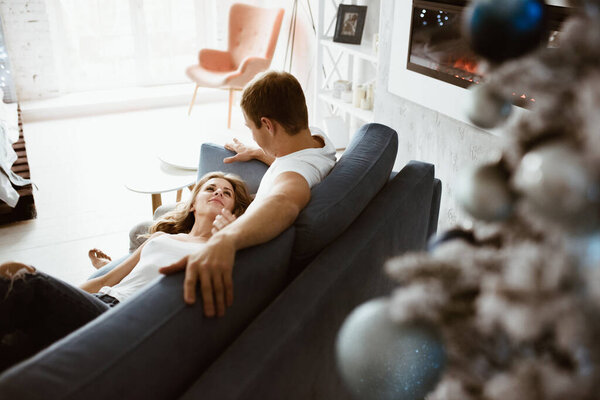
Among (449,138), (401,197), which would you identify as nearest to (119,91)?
(449,138)

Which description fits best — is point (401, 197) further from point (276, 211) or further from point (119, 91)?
point (119, 91)

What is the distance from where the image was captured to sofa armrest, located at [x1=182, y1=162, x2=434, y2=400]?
1.03 metres

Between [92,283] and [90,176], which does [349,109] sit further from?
[92,283]

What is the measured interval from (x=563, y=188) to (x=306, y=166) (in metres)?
1.27

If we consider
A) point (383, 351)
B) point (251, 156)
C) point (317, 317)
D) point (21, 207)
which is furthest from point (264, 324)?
point (21, 207)

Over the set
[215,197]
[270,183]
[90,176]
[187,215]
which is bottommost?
[90,176]

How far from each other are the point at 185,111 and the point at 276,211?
4.43m

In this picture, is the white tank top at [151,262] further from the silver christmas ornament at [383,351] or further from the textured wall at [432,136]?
the textured wall at [432,136]

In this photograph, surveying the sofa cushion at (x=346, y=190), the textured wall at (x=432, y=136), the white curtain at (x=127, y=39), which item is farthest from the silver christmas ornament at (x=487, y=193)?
the white curtain at (x=127, y=39)

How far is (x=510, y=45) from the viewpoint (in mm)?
610

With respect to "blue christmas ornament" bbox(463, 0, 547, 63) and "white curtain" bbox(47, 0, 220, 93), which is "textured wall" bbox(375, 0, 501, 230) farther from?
"white curtain" bbox(47, 0, 220, 93)

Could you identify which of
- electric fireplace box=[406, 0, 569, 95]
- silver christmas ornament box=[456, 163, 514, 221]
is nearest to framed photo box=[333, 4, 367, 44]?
electric fireplace box=[406, 0, 569, 95]

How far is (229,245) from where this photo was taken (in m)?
1.20

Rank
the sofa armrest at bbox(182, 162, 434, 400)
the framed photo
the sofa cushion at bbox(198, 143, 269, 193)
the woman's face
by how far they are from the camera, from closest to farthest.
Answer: the sofa armrest at bbox(182, 162, 434, 400), the woman's face, the sofa cushion at bbox(198, 143, 269, 193), the framed photo
